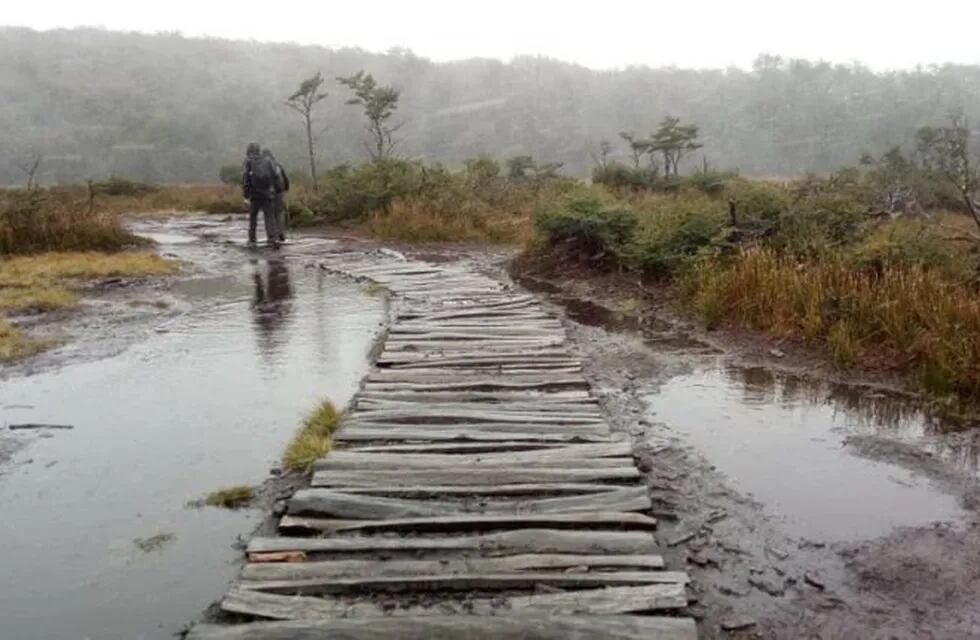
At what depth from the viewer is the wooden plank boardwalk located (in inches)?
122

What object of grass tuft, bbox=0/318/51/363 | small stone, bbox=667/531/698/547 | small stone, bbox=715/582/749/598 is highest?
grass tuft, bbox=0/318/51/363

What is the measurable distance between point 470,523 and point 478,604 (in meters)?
0.64

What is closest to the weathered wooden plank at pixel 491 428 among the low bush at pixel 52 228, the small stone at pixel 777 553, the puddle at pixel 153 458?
the puddle at pixel 153 458

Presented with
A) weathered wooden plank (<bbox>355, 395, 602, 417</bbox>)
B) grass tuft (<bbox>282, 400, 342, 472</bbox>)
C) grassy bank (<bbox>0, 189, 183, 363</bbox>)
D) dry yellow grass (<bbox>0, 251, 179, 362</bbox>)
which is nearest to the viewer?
grass tuft (<bbox>282, 400, 342, 472</bbox>)

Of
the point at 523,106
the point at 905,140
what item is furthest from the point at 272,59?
the point at 905,140

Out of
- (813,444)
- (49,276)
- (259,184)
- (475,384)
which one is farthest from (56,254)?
(813,444)

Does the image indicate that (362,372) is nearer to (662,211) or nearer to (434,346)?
(434,346)

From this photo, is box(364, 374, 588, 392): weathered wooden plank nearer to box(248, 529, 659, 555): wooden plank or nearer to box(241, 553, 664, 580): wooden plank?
box(248, 529, 659, 555): wooden plank

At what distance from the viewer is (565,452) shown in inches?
185

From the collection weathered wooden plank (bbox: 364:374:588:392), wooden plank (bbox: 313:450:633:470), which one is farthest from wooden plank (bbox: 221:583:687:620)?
weathered wooden plank (bbox: 364:374:588:392)

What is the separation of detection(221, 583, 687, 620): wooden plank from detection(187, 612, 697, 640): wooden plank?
61 millimetres

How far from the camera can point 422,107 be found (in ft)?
219

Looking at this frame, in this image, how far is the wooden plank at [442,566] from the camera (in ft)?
11.3

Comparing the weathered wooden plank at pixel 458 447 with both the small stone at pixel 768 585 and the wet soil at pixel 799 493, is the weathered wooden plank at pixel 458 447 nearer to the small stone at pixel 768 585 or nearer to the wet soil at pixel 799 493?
the wet soil at pixel 799 493
